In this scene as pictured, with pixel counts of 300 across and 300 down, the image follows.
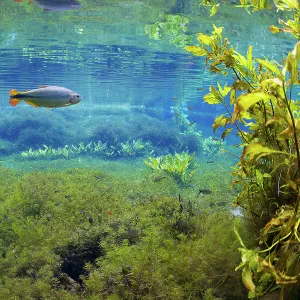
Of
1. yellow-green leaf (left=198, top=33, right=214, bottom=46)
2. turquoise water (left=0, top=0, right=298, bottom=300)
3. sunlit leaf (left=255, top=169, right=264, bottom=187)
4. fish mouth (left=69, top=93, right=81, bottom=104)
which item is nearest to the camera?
sunlit leaf (left=255, top=169, right=264, bottom=187)

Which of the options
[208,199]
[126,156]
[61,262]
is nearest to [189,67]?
[126,156]

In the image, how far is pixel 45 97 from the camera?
6363 mm

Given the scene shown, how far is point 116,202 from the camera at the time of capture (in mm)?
6227

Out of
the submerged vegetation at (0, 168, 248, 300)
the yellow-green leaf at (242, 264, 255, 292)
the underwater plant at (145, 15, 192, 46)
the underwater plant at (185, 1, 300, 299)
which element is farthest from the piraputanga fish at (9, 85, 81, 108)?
the underwater plant at (145, 15, 192, 46)

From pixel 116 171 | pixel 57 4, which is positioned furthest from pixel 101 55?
pixel 57 4

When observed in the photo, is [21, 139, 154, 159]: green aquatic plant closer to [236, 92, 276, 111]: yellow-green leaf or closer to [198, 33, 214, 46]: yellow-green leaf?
[198, 33, 214, 46]: yellow-green leaf

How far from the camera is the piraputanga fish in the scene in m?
6.04

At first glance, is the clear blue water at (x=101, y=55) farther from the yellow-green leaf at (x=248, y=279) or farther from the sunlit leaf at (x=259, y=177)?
the yellow-green leaf at (x=248, y=279)

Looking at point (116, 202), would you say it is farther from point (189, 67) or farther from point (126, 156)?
point (189, 67)

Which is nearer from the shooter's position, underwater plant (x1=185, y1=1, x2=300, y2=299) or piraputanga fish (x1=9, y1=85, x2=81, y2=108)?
underwater plant (x1=185, y1=1, x2=300, y2=299)

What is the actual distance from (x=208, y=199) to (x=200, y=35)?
6.19 meters

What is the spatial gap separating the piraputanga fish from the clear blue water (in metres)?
7.83

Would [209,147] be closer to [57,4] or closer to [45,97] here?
[57,4]

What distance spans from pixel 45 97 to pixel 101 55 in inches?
757
